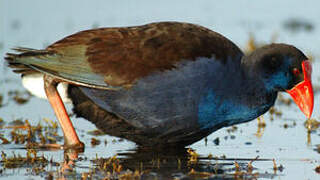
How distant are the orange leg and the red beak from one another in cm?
209

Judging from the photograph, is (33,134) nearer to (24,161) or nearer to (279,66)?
(24,161)

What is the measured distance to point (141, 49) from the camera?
6.64m

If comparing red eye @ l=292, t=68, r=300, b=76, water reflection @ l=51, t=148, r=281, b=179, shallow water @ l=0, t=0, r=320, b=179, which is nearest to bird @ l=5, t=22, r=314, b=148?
red eye @ l=292, t=68, r=300, b=76

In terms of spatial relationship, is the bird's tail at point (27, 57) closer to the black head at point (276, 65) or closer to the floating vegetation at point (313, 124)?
the black head at point (276, 65)

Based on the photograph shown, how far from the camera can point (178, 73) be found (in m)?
6.52

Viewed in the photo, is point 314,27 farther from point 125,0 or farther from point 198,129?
point 198,129

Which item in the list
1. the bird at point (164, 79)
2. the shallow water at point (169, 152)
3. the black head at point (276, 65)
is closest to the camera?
the shallow water at point (169, 152)

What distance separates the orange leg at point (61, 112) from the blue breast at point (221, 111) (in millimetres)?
1270

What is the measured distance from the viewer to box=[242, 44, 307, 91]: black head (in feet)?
22.6

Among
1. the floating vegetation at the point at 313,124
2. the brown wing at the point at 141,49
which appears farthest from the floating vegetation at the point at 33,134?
the floating vegetation at the point at 313,124

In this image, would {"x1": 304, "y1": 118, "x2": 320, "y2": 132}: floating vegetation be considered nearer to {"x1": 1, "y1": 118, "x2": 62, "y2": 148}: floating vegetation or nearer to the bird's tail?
{"x1": 1, "y1": 118, "x2": 62, "y2": 148}: floating vegetation

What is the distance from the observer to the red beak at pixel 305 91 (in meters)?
6.93

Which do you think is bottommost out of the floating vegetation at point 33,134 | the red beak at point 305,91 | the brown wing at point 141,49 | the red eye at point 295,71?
the floating vegetation at point 33,134

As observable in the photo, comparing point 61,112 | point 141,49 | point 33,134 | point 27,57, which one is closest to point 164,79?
point 141,49
